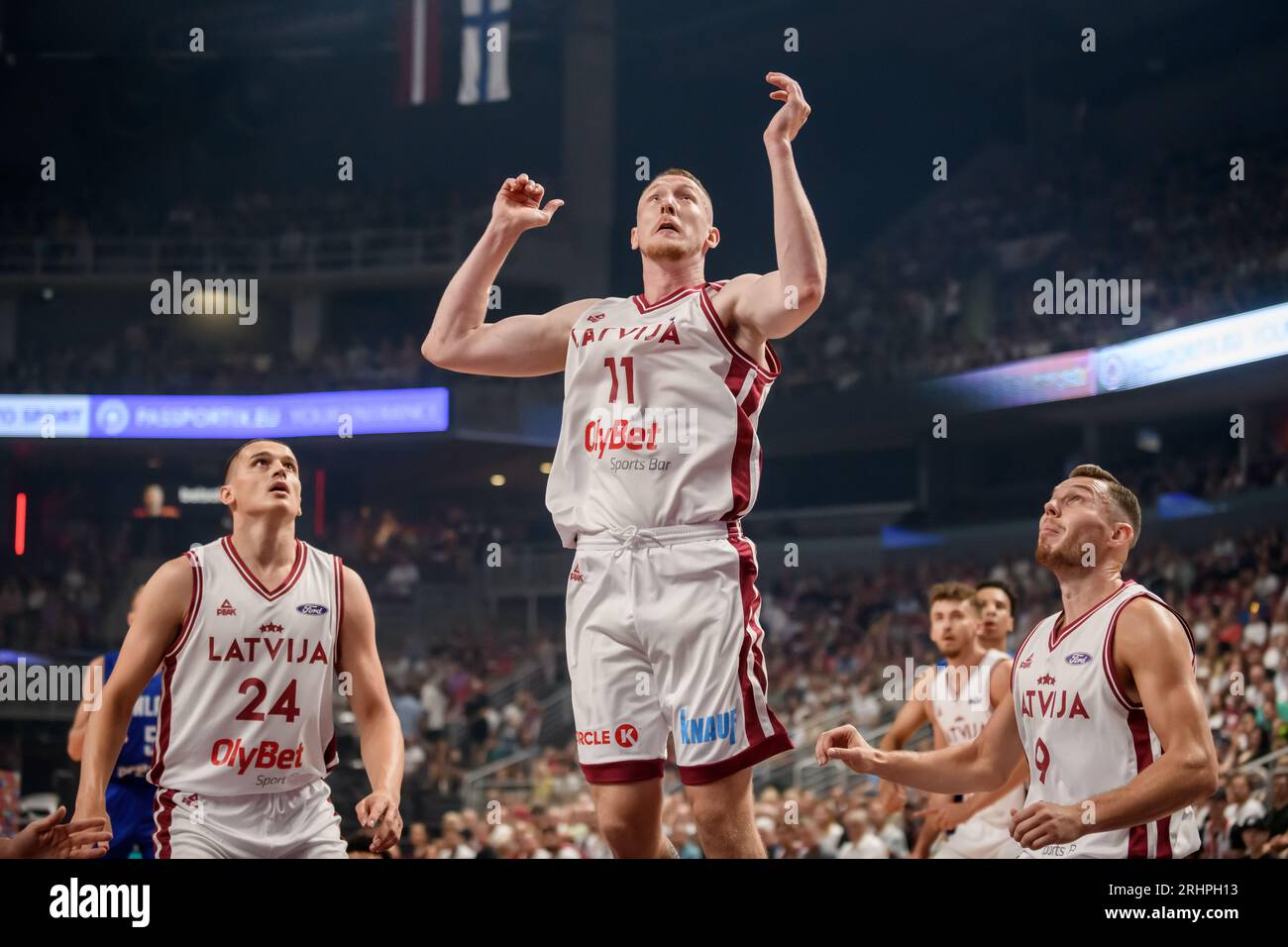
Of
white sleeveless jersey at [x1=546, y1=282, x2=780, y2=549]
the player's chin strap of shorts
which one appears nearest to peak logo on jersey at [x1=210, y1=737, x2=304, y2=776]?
white sleeveless jersey at [x1=546, y1=282, x2=780, y2=549]

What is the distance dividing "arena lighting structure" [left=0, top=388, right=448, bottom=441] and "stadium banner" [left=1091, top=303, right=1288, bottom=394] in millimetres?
9745

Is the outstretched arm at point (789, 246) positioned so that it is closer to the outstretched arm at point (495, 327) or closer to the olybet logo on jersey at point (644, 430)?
the olybet logo on jersey at point (644, 430)

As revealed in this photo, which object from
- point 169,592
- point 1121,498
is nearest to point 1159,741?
point 1121,498

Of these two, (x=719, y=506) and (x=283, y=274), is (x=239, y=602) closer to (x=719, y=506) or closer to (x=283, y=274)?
(x=719, y=506)

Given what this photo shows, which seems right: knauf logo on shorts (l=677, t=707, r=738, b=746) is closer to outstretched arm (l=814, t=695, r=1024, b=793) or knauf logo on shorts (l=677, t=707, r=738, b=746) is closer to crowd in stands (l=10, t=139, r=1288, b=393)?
outstretched arm (l=814, t=695, r=1024, b=793)

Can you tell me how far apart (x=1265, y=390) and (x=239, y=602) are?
56.1 feet

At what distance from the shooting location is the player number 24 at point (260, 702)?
453cm

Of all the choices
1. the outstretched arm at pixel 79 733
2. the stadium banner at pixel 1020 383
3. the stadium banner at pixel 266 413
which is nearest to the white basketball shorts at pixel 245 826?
the outstretched arm at pixel 79 733

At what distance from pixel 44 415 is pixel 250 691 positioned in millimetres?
18735

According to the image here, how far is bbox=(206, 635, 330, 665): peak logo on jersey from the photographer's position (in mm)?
4555

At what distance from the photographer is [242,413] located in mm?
21812

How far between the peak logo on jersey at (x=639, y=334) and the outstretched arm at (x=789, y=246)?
264mm
